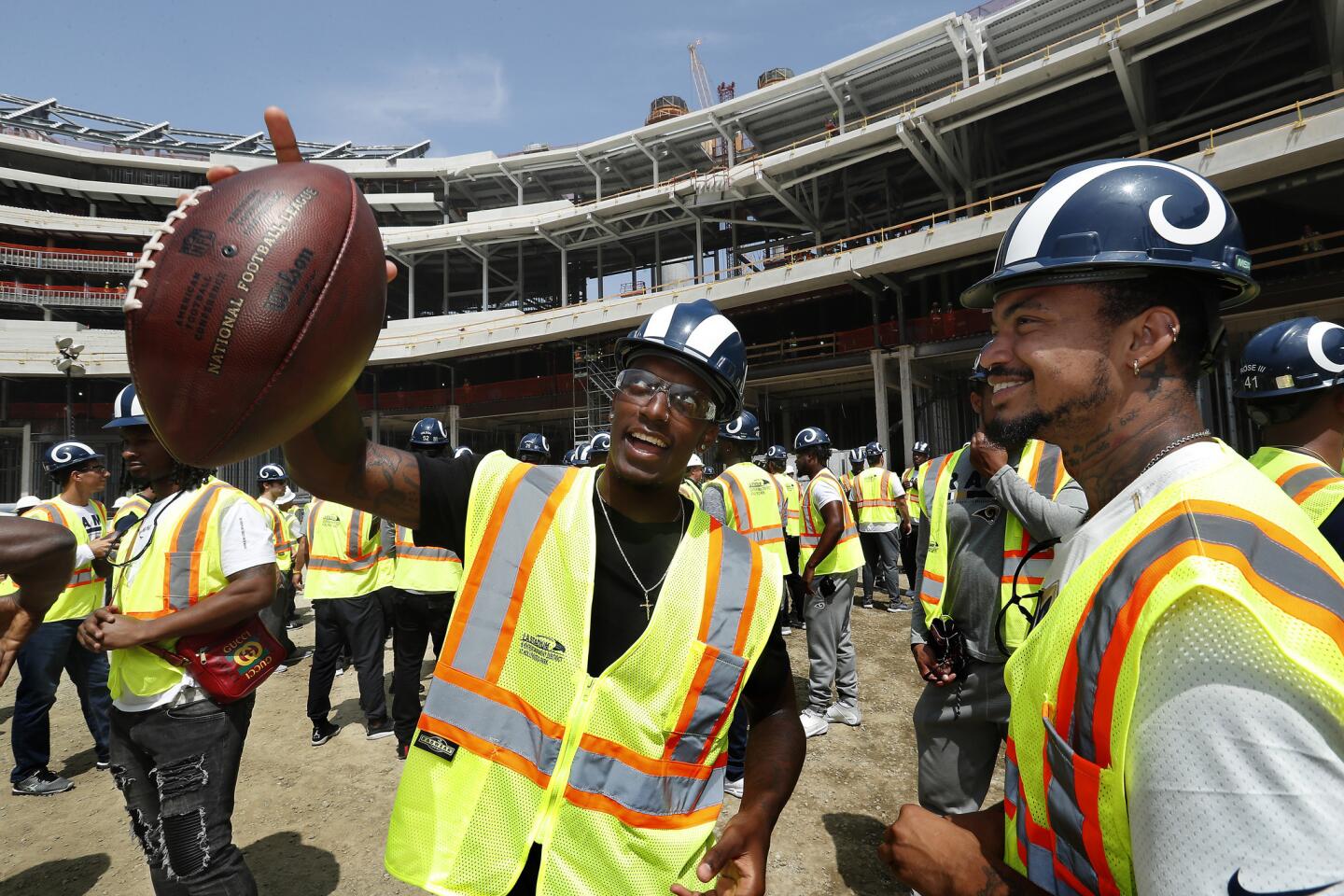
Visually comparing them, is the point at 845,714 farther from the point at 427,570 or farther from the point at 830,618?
the point at 427,570

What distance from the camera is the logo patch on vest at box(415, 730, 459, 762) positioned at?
170 cm

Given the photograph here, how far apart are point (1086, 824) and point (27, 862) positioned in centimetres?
575

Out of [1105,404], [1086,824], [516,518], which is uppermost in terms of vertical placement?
[1105,404]

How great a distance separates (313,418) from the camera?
1542 millimetres

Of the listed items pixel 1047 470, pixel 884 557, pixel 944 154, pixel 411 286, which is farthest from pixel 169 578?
pixel 411 286

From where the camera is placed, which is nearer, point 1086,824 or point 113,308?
point 1086,824

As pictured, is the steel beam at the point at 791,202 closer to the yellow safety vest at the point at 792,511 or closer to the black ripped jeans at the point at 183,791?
the yellow safety vest at the point at 792,511

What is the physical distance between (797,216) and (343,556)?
27250 mm

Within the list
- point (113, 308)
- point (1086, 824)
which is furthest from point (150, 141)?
point (1086, 824)

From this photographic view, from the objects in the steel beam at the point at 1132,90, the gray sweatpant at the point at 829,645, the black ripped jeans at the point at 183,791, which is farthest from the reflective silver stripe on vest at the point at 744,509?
the steel beam at the point at 1132,90

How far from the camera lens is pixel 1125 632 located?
0.97 metres

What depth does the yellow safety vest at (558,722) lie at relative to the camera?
1.67 meters

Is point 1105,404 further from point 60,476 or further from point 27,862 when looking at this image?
point 60,476

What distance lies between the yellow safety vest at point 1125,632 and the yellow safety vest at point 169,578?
9.95ft
